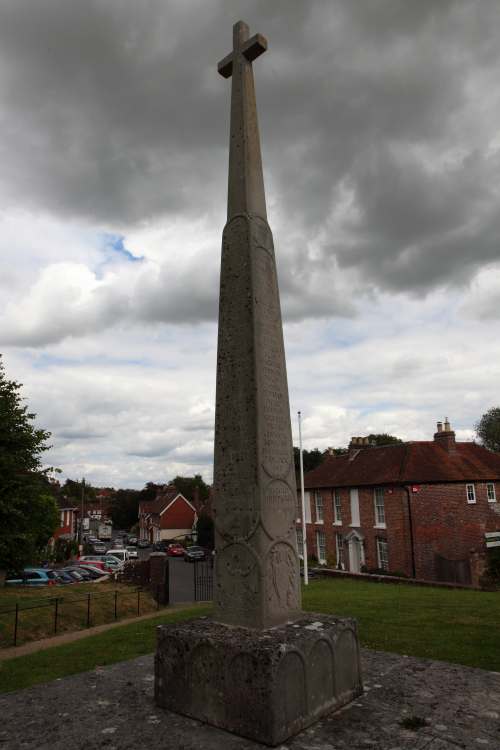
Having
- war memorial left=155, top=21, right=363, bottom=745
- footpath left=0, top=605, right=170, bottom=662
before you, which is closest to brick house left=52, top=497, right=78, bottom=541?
footpath left=0, top=605, right=170, bottom=662

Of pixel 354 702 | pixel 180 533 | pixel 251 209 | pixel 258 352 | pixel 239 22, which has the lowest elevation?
pixel 180 533

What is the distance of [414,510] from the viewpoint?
84.8 ft

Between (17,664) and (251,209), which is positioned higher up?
(251,209)

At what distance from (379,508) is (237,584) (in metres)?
24.9

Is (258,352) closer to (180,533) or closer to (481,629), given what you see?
(481,629)

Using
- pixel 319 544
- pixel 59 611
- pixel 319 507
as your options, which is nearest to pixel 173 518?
pixel 319 507

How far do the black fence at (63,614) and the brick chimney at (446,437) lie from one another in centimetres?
1858

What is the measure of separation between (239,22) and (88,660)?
9.61 m

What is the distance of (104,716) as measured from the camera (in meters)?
4.58

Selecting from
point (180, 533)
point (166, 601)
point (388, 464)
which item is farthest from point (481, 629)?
point (180, 533)

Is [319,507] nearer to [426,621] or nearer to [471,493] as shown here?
[471,493]

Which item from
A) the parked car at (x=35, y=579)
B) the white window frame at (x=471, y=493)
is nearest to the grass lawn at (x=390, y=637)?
the white window frame at (x=471, y=493)

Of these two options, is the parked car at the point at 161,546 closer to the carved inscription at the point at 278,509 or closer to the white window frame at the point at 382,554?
the white window frame at the point at 382,554

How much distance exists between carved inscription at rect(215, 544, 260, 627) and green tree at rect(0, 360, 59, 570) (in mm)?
12423
